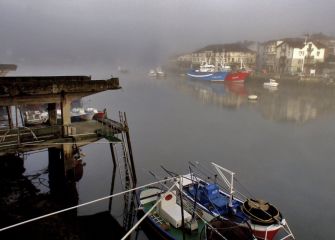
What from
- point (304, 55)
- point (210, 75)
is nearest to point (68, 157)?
point (210, 75)

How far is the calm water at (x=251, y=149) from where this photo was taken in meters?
22.7

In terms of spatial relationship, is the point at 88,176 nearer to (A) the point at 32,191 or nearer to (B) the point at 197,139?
(A) the point at 32,191

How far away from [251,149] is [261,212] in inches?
837

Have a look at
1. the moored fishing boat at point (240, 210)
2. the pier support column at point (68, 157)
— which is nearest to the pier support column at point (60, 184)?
the pier support column at point (68, 157)

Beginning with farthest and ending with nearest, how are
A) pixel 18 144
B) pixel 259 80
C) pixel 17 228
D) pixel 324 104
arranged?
pixel 259 80 < pixel 324 104 < pixel 18 144 < pixel 17 228

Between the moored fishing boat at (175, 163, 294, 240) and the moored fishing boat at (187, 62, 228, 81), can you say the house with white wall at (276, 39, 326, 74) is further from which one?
the moored fishing boat at (175, 163, 294, 240)

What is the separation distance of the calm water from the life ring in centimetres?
433

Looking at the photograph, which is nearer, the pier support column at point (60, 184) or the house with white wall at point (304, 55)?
the pier support column at point (60, 184)

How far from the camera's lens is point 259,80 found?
113375 mm

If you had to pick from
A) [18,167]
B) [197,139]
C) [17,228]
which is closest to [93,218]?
[17,228]

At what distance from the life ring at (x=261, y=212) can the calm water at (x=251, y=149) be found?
4333 mm

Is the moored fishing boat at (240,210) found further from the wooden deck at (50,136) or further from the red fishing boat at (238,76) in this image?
the red fishing boat at (238,76)

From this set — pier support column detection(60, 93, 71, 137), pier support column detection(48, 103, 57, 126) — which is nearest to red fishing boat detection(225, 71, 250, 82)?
pier support column detection(48, 103, 57, 126)

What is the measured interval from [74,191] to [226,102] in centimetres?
5788
